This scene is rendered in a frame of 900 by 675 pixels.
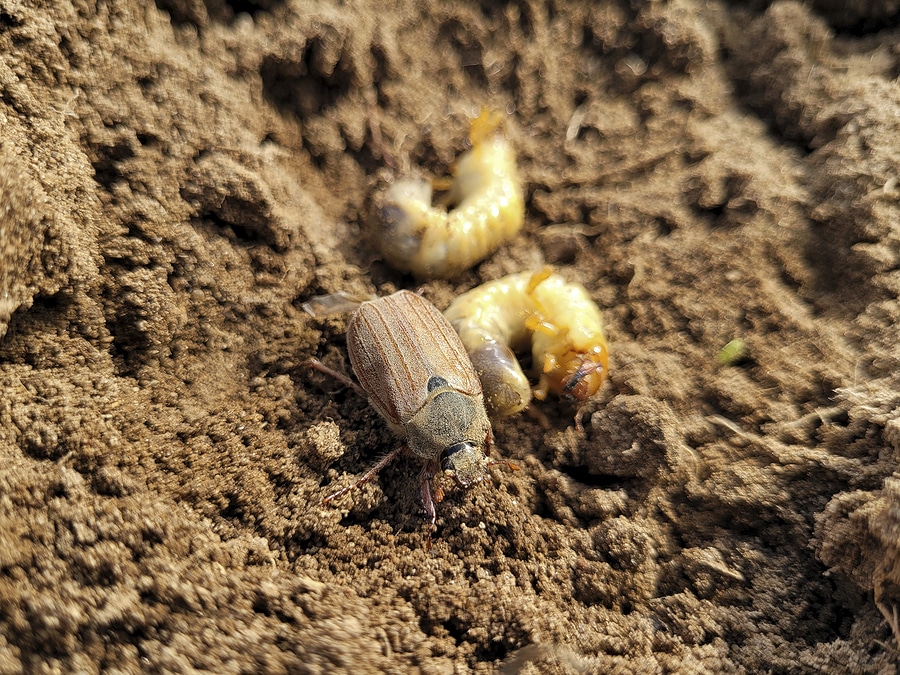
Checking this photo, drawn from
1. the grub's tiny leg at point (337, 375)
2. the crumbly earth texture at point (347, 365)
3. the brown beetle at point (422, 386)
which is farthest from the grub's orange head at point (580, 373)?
the grub's tiny leg at point (337, 375)

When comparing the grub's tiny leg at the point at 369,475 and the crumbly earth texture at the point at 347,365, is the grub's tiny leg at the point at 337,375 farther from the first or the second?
the grub's tiny leg at the point at 369,475

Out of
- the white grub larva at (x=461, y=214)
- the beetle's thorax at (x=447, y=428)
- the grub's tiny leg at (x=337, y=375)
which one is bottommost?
the beetle's thorax at (x=447, y=428)

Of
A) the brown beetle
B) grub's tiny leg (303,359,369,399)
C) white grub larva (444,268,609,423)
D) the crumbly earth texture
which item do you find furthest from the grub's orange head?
grub's tiny leg (303,359,369,399)

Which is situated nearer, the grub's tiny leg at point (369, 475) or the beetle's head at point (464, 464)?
the grub's tiny leg at point (369, 475)

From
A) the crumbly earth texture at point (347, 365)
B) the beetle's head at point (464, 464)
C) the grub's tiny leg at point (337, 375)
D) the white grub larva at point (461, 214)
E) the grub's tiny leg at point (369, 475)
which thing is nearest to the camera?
the crumbly earth texture at point (347, 365)

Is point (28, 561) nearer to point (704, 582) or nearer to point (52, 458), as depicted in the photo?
point (52, 458)

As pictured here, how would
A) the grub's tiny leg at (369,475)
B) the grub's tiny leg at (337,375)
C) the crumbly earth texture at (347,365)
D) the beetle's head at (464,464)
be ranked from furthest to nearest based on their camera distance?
the grub's tiny leg at (337,375), the beetle's head at (464,464), the grub's tiny leg at (369,475), the crumbly earth texture at (347,365)

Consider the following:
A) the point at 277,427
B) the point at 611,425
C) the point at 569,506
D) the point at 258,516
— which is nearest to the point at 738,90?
the point at 611,425

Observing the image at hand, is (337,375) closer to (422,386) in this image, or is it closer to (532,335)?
(422,386)
